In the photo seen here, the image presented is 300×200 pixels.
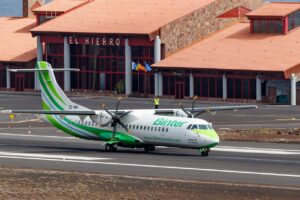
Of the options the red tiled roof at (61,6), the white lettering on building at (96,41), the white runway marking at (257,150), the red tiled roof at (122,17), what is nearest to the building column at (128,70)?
the white lettering on building at (96,41)

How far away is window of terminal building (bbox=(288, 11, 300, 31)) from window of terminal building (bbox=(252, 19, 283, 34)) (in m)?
1.18

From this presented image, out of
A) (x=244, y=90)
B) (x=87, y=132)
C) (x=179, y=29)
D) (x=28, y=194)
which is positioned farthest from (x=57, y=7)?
(x=28, y=194)

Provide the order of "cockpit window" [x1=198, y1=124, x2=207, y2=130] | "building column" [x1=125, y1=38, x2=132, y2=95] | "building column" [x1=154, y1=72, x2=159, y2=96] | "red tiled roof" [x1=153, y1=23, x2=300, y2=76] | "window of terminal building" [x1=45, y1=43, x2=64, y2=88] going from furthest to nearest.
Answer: "window of terminal building" [x1=45, y1=43, x2=64, y2=88] < "building column" [x1=125, y1=38, x2=132, y2=95] < "building column" [x1=154, y1=72, x2=159, y2=96] < "red tiled roof" [x1=153, y1=23, x2=300, y2=76] < "cockpit window" [x1=198, y1=124, x2=207, y2=130]

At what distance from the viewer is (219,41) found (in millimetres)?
132750

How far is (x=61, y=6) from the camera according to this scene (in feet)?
499

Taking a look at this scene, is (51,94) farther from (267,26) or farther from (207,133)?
(267,26)

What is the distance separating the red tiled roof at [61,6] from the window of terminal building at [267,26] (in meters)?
29.2

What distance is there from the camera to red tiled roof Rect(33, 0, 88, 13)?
150125mm

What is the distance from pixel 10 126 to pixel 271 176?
44.3m

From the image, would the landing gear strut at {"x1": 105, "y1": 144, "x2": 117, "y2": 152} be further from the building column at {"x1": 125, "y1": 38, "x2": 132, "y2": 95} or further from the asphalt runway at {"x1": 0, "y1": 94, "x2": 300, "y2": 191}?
the building column at {"x1": 125, "y1": 38, "x2": 132, "y2": 95}

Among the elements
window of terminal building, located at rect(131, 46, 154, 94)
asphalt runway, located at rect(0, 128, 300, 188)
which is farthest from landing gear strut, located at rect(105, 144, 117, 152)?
window of terminal building, located at rect(131, 46, 154, 94)

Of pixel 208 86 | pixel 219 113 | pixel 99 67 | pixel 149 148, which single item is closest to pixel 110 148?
pixel 149 148

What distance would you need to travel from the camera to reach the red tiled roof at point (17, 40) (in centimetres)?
14675

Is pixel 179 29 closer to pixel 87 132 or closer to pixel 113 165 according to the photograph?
pixel 87 132
